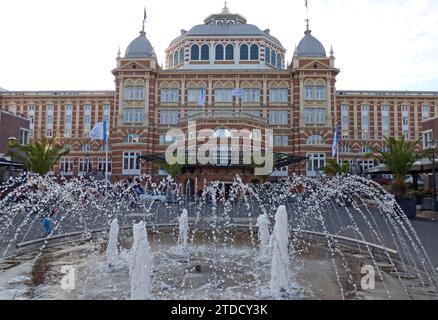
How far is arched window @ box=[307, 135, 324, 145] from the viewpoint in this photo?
47625mm

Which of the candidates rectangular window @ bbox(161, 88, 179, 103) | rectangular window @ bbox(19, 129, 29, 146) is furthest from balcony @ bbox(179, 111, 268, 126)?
rectangular window @ bbox(19, 129, 29, 146)

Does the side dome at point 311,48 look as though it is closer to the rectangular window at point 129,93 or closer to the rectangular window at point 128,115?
the rectangular window at point 129,93

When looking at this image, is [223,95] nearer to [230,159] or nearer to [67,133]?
[230,159]

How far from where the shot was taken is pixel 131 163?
48.5 meters

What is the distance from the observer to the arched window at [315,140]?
47625mm

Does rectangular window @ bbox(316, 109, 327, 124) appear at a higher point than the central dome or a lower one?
lower

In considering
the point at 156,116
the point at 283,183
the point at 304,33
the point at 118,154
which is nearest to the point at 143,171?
the point at 118,154

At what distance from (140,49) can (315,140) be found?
2771cm

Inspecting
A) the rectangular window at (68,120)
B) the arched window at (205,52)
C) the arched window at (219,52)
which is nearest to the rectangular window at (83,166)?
the rectangular window at (68,120)

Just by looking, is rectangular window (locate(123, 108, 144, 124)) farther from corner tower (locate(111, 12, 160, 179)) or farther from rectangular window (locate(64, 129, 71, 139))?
rectangular window (locate(64, 129, 71, 139))

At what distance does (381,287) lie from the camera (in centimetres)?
714

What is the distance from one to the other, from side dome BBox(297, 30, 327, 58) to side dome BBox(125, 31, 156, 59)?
20.8 m

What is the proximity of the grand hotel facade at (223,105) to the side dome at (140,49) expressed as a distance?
0.48ft
